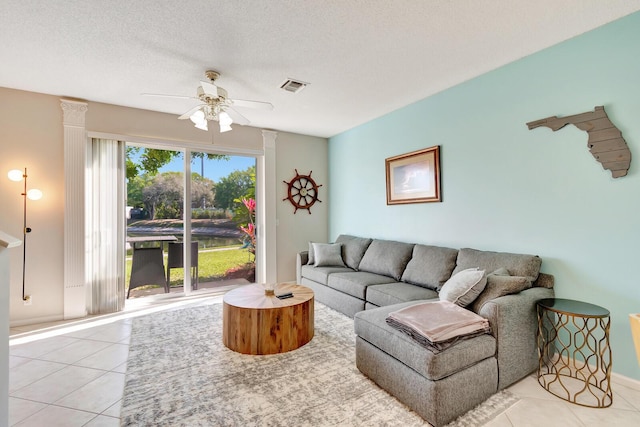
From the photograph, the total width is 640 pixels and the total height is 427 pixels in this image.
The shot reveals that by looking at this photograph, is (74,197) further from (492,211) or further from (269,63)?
(492,211)

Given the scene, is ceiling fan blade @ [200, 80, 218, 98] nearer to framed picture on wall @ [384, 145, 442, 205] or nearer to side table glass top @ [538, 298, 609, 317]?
framed picture on wall @ [384, 145, 442, 205]

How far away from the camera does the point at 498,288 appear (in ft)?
7.06

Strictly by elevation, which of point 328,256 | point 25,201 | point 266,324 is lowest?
point 266,324

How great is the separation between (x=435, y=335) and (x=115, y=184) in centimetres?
407

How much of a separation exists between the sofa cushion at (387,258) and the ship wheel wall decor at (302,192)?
1614 millimetres

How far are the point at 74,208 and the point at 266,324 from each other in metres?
2.84

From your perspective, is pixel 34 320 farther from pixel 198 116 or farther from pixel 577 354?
pixel 577 354

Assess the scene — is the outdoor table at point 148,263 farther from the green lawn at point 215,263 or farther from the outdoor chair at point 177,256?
the green lawn at point 215,263

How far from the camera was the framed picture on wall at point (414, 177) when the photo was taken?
3457mm

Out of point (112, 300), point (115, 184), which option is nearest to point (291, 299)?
point (112, 300)

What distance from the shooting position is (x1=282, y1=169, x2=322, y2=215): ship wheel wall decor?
5.04m

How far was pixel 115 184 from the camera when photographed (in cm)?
377

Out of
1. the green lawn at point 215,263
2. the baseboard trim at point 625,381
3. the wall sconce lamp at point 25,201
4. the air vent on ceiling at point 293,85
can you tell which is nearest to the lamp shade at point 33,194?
the wall sconce lamp at point 25,201

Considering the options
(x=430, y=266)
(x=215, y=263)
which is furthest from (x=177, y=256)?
(x=430, y=266)
